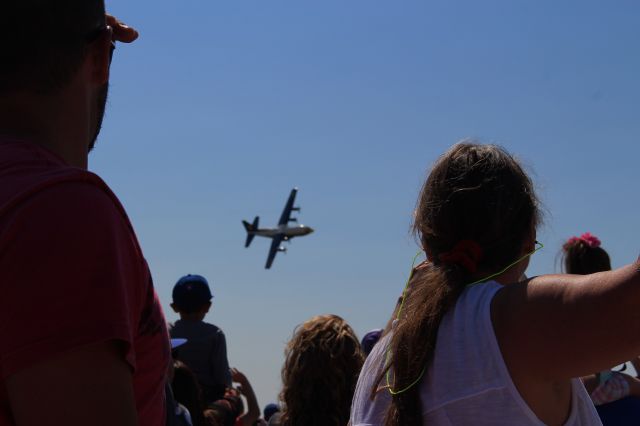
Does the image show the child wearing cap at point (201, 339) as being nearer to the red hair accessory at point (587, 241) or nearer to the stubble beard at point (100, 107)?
the red hair accessory at point (587, 241)

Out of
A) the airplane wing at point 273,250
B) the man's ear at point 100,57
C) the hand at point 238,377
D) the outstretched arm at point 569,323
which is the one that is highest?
the man's ear at point 100,57

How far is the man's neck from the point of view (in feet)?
5.01

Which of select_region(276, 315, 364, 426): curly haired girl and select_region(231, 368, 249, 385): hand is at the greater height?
select_region(276, 315, 364, 426): curly haired girl

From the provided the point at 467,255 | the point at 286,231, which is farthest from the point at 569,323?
the point at 286,231

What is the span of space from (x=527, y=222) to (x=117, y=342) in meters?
1.42

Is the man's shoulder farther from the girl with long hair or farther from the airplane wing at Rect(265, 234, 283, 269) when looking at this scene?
the airplane wing at Rect(265, 234, 283, 269)

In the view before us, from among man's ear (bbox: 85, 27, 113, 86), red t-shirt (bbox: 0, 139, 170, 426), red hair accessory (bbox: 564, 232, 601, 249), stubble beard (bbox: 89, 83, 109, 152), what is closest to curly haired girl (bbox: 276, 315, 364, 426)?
red hair accessory (bbox: 564, 232, 601, 249)

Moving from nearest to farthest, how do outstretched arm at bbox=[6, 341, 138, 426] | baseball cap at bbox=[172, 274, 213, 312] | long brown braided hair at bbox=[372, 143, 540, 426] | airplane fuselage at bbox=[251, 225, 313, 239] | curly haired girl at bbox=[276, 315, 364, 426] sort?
outstretched arm at bbox=[6, 341, 138, 426], long brown braided hair at bbox=[372, 143, 540, 426], curly haired girl at bbox=[276, 315, 364, 426], baseball cap at bbox=[172, 274, 213, 312], airplane fuselage at bbox=[251, 225, 313, 239]

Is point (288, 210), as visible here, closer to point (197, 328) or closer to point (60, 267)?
point (197, 328)

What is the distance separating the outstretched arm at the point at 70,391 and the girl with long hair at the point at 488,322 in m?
1.06

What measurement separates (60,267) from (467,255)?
1.32 m

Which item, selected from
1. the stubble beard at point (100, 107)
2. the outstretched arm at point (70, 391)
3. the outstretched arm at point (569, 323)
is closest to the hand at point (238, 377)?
the outstretched arm at point (569, 323)

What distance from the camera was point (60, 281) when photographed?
4.06 ft

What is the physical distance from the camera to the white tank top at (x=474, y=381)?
2.08m
